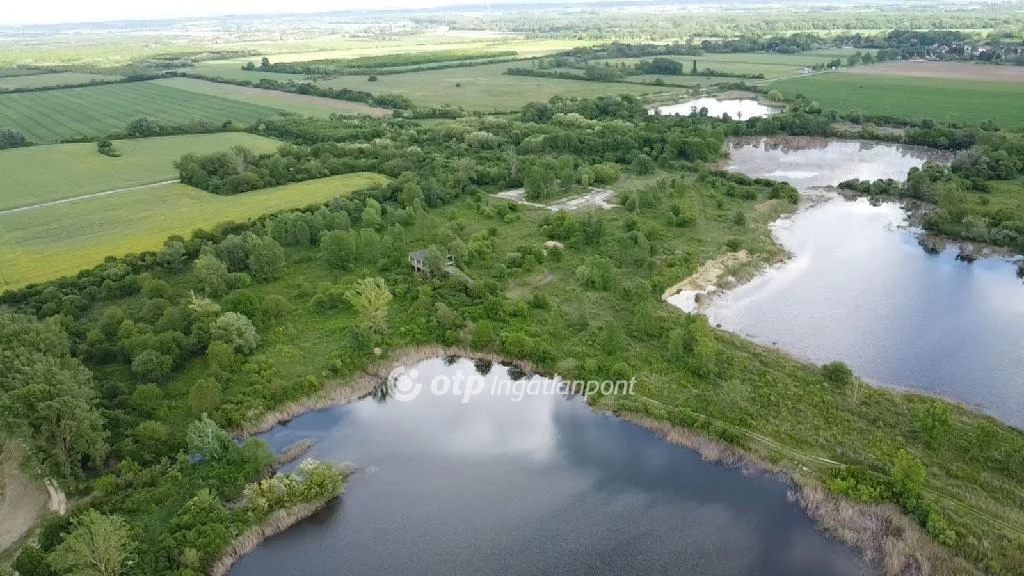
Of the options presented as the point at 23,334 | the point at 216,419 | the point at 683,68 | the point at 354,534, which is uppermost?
the point at 683,68

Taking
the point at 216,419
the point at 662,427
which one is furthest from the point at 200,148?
the point at 662,427

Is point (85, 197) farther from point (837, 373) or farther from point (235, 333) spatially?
point (837, 373)

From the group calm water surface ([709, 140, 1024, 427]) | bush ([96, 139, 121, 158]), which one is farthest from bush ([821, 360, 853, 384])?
bush ([96, 139, 121, 158])

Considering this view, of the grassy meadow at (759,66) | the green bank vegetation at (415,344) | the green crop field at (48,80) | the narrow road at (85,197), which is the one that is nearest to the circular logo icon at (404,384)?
the green bank vegetation at (415,344)

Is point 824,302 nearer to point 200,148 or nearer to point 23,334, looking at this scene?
point 23,334

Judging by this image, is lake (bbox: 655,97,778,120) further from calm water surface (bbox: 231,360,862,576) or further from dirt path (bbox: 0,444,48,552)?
dirt path (bbox: 0,444,48,552)

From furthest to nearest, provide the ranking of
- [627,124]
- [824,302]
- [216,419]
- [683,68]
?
[683,68] → [627,124] → [824,302] → [216,419]
